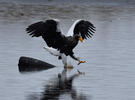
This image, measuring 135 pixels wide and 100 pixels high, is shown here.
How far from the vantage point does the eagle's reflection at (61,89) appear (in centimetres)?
1495

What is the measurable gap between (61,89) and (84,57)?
517 cm

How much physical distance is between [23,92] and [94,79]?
2.64m

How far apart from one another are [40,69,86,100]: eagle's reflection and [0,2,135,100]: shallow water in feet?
0.23

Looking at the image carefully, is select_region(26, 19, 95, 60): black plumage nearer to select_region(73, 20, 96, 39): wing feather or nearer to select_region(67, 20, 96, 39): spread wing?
select_region(67, 20, 96, 39): spread wing

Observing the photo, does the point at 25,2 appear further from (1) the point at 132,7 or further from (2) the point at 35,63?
(2) the point at 35,63

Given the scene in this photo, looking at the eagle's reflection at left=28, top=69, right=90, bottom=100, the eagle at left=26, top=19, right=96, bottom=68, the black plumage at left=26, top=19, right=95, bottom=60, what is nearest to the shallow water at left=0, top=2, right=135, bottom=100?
the eagle's reflection at left=28, top=69, right=90, bottom=100

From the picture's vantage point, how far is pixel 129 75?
17.9 metres

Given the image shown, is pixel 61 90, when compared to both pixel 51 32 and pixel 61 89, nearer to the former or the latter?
pixel 61 89

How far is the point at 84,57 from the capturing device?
21.1m

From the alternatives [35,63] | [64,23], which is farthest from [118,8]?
[35,63]

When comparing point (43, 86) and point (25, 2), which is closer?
point (43, 86)

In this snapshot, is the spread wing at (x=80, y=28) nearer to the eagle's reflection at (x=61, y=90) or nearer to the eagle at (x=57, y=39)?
the eagle at (x=57, y=39)

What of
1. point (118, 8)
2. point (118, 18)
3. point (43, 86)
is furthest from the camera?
point (118, 8)

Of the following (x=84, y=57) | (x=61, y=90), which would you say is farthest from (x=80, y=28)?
(x=61, y=90)
